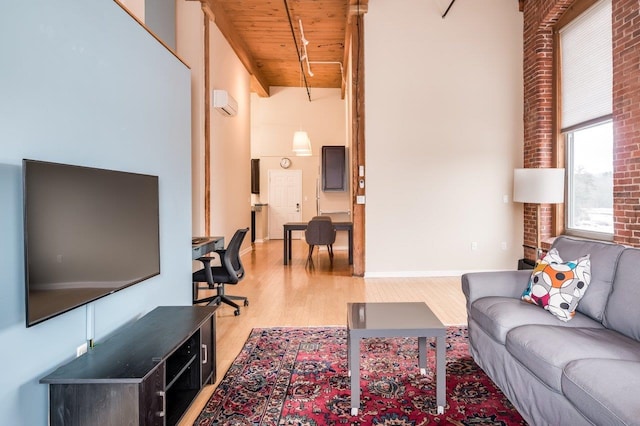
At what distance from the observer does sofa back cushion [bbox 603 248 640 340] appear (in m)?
1.91

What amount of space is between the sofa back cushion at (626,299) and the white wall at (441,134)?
10.6 ft

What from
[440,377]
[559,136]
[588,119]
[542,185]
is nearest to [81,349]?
[440,377]

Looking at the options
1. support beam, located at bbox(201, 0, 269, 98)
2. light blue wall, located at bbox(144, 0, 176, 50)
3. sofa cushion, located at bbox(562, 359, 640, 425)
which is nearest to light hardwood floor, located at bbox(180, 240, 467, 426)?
sofa cushion, located at bbox(562, 359, 640, 425)

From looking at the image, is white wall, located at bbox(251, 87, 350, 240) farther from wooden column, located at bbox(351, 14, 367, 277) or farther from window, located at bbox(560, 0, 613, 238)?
window, located at bbox(560, 0, 613, 238)

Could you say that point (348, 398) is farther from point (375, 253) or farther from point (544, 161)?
point (544, 161)

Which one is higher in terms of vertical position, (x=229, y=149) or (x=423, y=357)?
(x=229, y=149)

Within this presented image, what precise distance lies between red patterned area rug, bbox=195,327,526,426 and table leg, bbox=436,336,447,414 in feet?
0.18

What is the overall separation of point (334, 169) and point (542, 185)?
4.90 m

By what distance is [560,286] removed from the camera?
87.8 inches

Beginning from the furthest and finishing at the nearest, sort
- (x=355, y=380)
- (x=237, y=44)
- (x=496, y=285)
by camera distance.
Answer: (x=237, y=44) < (x=496, y=285) < (x=355, y=380)

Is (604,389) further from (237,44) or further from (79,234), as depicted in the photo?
(237,44)

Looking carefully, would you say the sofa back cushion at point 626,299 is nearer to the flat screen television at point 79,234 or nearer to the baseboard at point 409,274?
the flat screen television at point 79,234

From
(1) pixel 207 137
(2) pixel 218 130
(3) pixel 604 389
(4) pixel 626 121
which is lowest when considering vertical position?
(3) pixel 604 389

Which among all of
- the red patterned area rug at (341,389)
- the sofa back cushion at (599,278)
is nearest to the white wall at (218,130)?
the red patterned area rug at (341,389)
